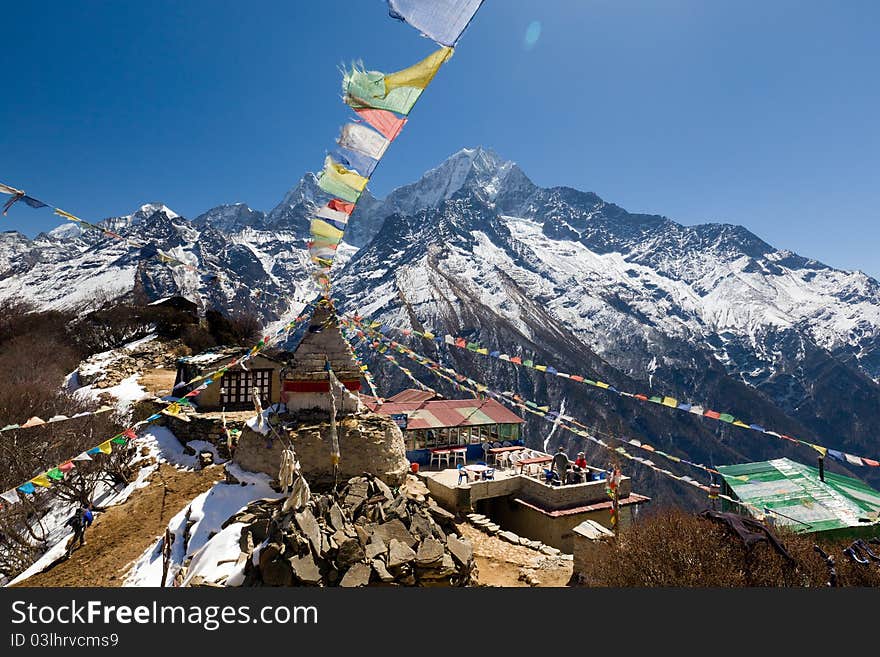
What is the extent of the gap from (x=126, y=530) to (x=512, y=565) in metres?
10.9

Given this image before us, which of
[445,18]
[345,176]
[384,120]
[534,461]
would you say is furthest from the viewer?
[534,461]

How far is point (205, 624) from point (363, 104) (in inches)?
279

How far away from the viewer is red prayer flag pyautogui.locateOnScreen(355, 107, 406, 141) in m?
5.81

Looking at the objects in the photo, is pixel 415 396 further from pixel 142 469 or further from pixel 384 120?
pixel 384 120

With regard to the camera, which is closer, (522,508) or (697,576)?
(697,576)

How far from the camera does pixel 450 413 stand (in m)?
25.9

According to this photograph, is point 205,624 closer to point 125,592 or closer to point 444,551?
point 125,592

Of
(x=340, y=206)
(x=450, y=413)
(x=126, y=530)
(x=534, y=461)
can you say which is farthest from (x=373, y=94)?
(x=450, y=413)

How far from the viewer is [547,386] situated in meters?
120

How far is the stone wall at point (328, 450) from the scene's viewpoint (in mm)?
13508

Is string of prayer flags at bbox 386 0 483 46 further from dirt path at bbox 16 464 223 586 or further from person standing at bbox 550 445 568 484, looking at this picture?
person standing at bbox 550 445 568 484

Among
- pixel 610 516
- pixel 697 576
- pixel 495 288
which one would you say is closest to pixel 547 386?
pixel 495 288

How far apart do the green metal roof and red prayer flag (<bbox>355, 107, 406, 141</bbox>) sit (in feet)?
54.6

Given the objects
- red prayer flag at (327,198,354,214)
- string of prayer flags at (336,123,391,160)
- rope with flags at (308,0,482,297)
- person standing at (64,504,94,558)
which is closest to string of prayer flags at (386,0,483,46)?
rope with flags at (308,0,482,297)
